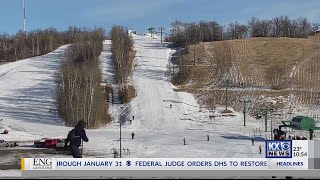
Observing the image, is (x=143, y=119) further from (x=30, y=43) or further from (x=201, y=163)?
(x=30, y=43)

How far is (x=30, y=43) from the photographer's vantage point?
13488cm

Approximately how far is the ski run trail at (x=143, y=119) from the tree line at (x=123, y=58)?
1.56 metres

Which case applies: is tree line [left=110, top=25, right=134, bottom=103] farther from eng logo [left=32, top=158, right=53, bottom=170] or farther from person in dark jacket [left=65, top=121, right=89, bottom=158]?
eng logo [left=32, top=158, right=53, bottom=170]

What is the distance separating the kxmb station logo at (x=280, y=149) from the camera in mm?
15891

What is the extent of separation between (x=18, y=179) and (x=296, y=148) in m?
9.12

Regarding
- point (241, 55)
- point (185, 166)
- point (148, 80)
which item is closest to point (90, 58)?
point (148, 80)

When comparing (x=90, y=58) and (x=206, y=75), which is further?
(x=90, y=58)

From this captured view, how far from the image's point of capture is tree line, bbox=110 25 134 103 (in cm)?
7944

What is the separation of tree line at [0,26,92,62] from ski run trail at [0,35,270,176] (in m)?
20.2

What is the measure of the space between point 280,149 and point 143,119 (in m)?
50.2

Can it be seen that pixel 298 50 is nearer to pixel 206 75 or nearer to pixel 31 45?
pixel 206 75

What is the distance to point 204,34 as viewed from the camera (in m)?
123

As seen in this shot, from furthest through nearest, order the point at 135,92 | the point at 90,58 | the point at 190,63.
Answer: the point at 90,58, the point at 190,63, the point at 135,92

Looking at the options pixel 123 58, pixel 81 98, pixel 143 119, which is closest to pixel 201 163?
pixel 81 98
